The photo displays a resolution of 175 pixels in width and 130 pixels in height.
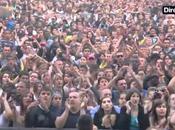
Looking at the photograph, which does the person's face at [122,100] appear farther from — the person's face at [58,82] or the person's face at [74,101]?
the person's face at [58,82]

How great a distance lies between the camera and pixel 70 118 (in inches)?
333

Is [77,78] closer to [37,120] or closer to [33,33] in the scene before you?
[37,120]

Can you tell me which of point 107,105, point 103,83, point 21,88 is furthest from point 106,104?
point 103,83

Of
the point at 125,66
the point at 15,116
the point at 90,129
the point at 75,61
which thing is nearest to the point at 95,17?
the point at 75,61

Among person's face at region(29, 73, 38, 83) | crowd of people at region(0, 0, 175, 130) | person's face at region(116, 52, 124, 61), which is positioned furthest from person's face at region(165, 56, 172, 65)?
person's face at region(29, 73, 38, 83)

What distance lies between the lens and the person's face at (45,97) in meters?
8.91

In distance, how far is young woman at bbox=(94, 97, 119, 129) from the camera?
8.55 meters

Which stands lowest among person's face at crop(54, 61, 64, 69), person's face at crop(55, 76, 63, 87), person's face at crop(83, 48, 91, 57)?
person's face at crop(55, 76, 63, 87)

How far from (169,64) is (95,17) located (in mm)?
8548

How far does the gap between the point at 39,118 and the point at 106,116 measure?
91 centimetres

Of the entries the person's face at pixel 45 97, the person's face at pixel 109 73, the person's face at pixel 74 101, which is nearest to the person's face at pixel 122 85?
the person's face at pixel 109 73

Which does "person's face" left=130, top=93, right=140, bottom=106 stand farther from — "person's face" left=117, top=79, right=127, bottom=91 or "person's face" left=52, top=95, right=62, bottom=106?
Result: "person's face" left=117, top=79, right=127, bottom=91

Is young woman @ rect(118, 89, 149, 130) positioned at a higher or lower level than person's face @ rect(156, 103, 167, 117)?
lower

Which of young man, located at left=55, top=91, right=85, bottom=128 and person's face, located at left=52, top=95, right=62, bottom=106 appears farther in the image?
person's face, located at left=52, top=95, right=62, bottom=106
